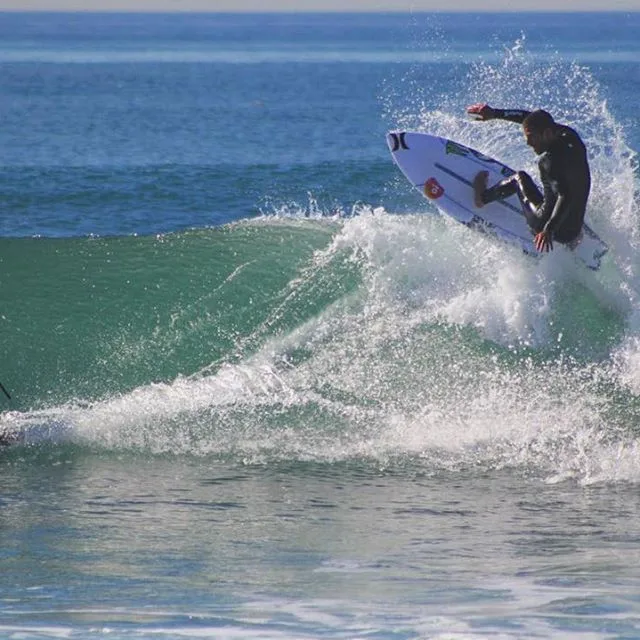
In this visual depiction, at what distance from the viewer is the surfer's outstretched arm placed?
9930 mm

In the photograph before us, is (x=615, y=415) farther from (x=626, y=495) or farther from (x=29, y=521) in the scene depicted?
(x=29, y=521)

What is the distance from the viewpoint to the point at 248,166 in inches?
1124

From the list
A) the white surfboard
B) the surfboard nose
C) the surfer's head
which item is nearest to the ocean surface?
the white surfboard

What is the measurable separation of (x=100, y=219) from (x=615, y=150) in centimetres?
1226

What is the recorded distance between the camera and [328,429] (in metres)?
9.46

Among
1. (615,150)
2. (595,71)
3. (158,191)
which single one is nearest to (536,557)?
(615,150)

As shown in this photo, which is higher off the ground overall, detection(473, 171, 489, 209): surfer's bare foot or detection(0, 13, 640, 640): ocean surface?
detection(473, 171, 489, 209): surfer's bare foot

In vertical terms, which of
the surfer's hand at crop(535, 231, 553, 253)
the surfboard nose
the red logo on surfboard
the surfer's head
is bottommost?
the surfer's hand at crop(535, 231, 553, 253)

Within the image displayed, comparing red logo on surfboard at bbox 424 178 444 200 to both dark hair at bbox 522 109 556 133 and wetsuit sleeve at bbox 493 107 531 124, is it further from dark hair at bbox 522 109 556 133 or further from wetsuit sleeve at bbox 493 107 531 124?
dark hair at bbox 522 109 556 133

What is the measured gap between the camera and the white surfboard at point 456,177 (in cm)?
1067

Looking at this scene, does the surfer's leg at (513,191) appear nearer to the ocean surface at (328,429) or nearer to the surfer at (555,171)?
the surfer at (555,171)

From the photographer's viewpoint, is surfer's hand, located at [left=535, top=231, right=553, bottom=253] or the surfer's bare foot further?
the surfer's bare foot

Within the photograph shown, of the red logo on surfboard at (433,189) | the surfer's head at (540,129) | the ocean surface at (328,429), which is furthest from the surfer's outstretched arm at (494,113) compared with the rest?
the ocean surface at (328,429)

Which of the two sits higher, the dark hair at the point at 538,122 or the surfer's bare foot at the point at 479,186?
the dark hair at the point at 538,122
